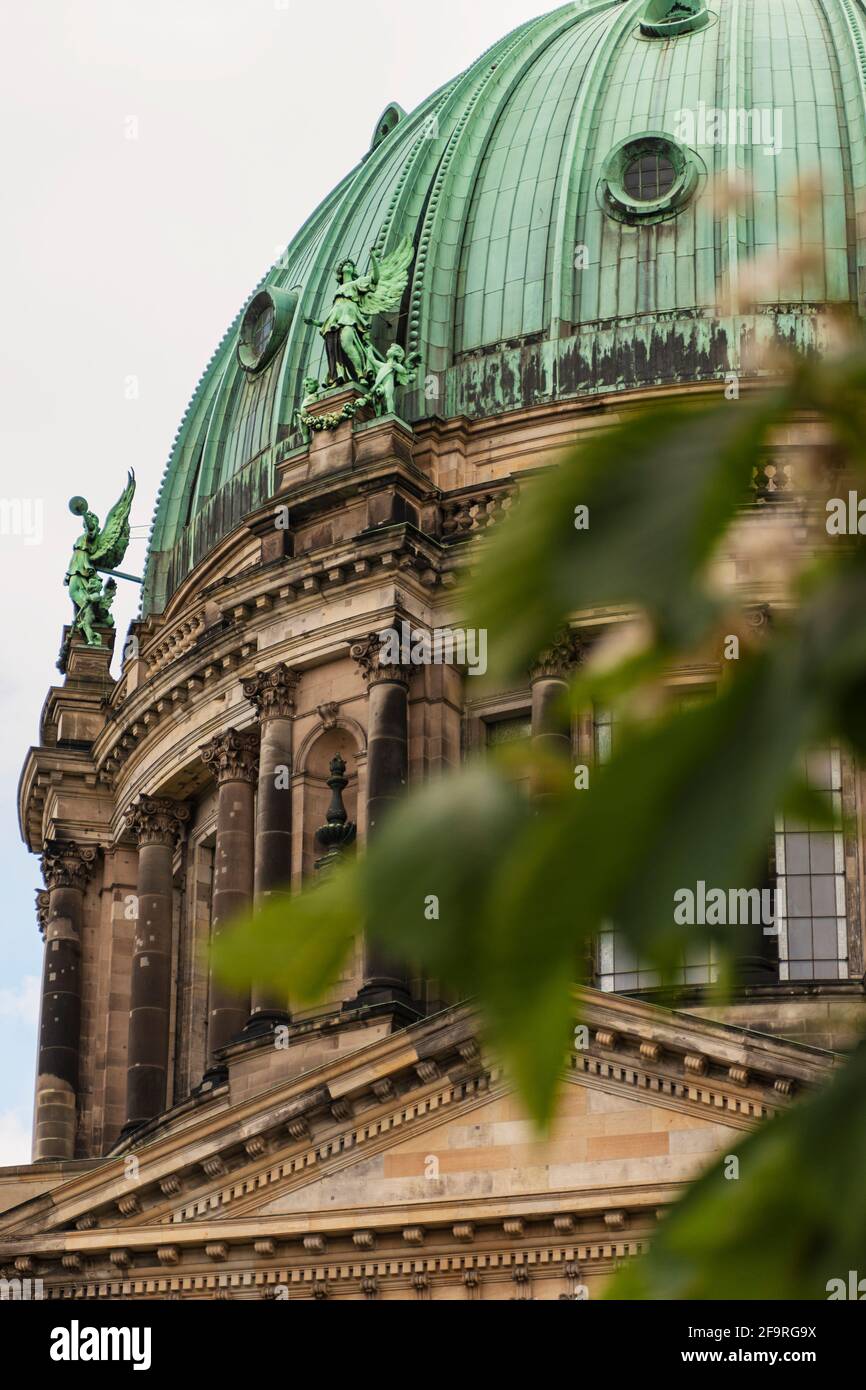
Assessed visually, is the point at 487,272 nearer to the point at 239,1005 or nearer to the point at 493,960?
the point at 239,1005

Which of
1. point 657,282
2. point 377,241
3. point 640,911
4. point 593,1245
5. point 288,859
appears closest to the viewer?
point 640,911

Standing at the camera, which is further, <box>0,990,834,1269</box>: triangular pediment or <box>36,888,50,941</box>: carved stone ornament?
<box>36,888,50,941</box>: carved stone ornament

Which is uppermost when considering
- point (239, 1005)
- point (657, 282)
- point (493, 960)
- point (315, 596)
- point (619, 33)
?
point (619, 33)

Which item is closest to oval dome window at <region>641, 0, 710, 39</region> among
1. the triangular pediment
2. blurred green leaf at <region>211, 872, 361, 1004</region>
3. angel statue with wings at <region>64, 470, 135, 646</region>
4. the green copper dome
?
the green copper dome

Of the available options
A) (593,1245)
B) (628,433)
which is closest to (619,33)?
(593,1245)

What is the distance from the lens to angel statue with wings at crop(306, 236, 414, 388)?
3947 centimetres

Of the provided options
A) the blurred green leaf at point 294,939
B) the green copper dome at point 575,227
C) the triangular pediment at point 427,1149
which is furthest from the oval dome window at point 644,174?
the blurred green leaf at point 294,939

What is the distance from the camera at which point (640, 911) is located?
3.11m

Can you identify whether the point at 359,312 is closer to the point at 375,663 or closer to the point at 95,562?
the point at 375,663

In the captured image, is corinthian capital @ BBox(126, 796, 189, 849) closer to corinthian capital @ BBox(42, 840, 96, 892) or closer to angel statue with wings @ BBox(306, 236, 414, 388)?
corinthian capital @ BBox(42, 840, 96, 892)

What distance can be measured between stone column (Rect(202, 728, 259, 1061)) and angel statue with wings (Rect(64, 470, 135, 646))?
648 cm

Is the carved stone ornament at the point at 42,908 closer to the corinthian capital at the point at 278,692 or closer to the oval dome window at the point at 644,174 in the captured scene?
the corinthian capital at the point at 278,692
